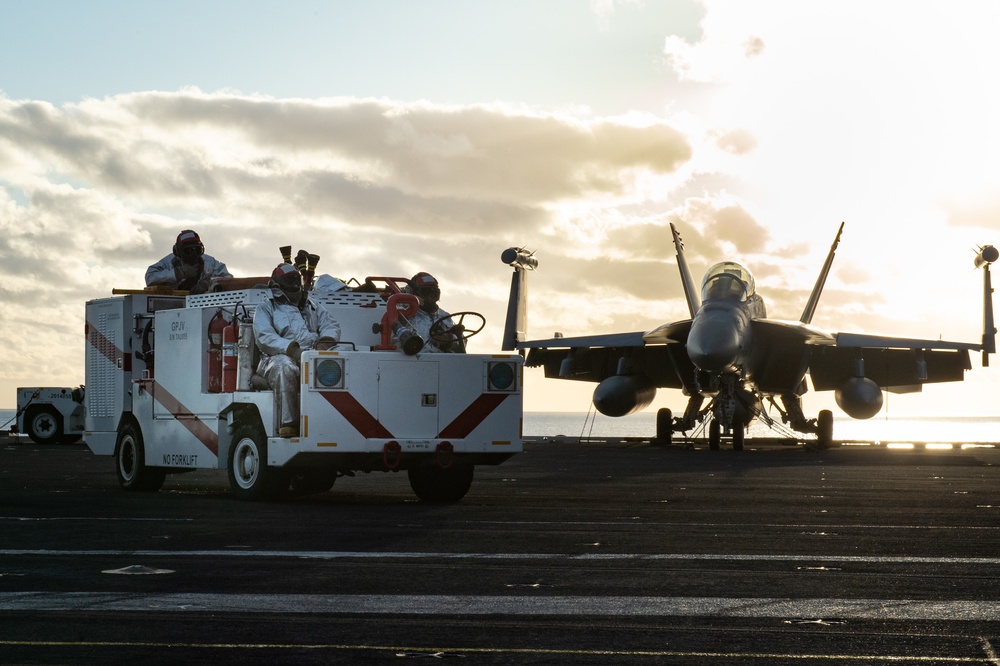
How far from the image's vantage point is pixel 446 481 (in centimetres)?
1520

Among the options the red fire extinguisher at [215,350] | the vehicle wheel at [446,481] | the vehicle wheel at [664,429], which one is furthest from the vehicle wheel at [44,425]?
the vehicle wheel at [446,481]

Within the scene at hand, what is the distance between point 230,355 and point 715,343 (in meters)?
17.3

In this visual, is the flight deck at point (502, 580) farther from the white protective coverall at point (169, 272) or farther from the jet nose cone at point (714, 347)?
the jet nose cone at point (714, 347)

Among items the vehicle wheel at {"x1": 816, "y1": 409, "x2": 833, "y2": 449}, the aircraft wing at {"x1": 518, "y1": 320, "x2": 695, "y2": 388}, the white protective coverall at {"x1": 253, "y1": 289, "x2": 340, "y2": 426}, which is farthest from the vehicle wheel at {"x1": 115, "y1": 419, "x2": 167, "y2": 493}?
the vehicle wheel at {"x1": 816, "y1": 409, "x2": 833, "y2": 449}

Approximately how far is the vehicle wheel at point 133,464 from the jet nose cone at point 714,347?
1628 cm

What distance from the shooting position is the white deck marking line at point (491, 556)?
8.77 m

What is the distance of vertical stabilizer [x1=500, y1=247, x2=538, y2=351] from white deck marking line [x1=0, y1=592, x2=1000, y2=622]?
4268 cm

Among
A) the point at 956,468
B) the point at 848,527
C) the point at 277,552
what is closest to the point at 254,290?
the point at 277,552

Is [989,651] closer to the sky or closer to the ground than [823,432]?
closer to the ground

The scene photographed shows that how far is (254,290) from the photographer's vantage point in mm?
14914

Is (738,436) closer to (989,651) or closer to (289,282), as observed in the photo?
(289,282)

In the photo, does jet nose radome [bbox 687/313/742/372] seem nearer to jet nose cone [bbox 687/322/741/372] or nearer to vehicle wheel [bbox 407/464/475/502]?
jet nose cone [bbox 687/322/741/372]

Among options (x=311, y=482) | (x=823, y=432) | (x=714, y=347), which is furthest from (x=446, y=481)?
(x=823, y=432)

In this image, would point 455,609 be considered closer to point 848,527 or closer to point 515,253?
point 848,527
